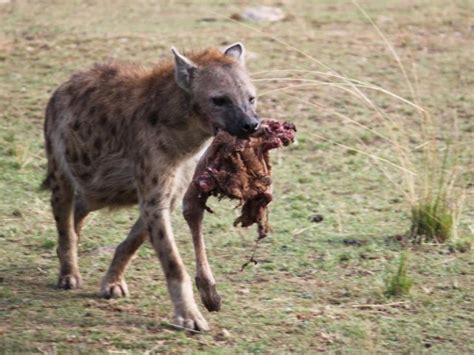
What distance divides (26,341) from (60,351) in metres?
0.16

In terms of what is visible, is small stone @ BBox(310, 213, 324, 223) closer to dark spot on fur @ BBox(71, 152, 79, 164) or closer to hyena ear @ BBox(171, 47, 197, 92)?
dark spot on fur @ BBox(71, 152, 79, 164)

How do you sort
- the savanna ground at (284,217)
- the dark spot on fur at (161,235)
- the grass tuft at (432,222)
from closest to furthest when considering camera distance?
the savanna ground at (284,217)
the dark spot on fur at (161,235)
the grass tuft at (432,222)

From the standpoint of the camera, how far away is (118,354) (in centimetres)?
461

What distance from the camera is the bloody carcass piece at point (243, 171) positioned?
4859 millimetres

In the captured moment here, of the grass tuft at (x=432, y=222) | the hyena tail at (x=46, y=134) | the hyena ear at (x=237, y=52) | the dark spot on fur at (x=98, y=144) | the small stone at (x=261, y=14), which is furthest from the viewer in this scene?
the small stone at (x=261, y=14)

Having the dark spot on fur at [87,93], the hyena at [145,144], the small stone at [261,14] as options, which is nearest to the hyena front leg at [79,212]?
the hyena at [145,144]

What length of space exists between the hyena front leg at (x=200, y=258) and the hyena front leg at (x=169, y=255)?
6cm

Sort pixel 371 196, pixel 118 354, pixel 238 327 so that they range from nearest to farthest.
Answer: pixel 118 354
pixel 238 327
pixel 371 196

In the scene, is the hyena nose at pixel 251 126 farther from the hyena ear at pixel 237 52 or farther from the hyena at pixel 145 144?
the hyena ear at pixel 237 52

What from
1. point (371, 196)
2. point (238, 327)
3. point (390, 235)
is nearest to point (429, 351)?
point (238, 327)

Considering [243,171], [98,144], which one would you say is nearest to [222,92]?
[243,171]

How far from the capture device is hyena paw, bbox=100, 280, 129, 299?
17.4 feet

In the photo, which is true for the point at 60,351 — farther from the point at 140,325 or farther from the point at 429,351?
the point at 429,351

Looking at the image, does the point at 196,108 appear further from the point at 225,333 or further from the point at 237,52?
the point at 225,333
